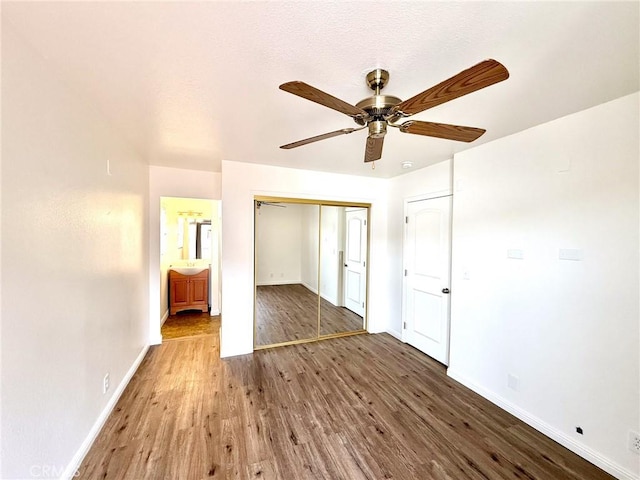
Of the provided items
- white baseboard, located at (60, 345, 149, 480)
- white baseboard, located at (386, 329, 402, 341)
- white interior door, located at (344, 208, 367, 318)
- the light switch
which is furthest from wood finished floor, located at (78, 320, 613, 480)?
the light switch

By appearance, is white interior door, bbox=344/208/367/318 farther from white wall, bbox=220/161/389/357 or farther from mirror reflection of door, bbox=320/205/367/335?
white wall, bbox=220/161/389/357

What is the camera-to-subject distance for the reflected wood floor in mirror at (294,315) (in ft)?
12.3

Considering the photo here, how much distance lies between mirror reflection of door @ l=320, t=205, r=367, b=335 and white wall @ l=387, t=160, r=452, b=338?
1.41 ft

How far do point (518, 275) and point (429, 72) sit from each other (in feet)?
6.11

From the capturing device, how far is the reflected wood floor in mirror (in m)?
3.76

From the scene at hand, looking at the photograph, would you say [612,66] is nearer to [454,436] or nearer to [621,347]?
[621,347]

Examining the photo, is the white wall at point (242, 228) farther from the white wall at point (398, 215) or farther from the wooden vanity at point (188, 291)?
the wooden vanity at point (188, 291)

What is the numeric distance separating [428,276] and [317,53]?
114 inches

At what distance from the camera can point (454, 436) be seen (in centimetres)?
201

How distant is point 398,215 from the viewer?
12.8 feet

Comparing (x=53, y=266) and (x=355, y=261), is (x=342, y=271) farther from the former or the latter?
(x=53, y=266)

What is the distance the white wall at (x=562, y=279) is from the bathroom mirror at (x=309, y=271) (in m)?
1.77

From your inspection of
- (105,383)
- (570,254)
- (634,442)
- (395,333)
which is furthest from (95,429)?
(570,254)

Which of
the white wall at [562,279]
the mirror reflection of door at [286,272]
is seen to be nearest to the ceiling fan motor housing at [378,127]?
the white wall at [562,279]
